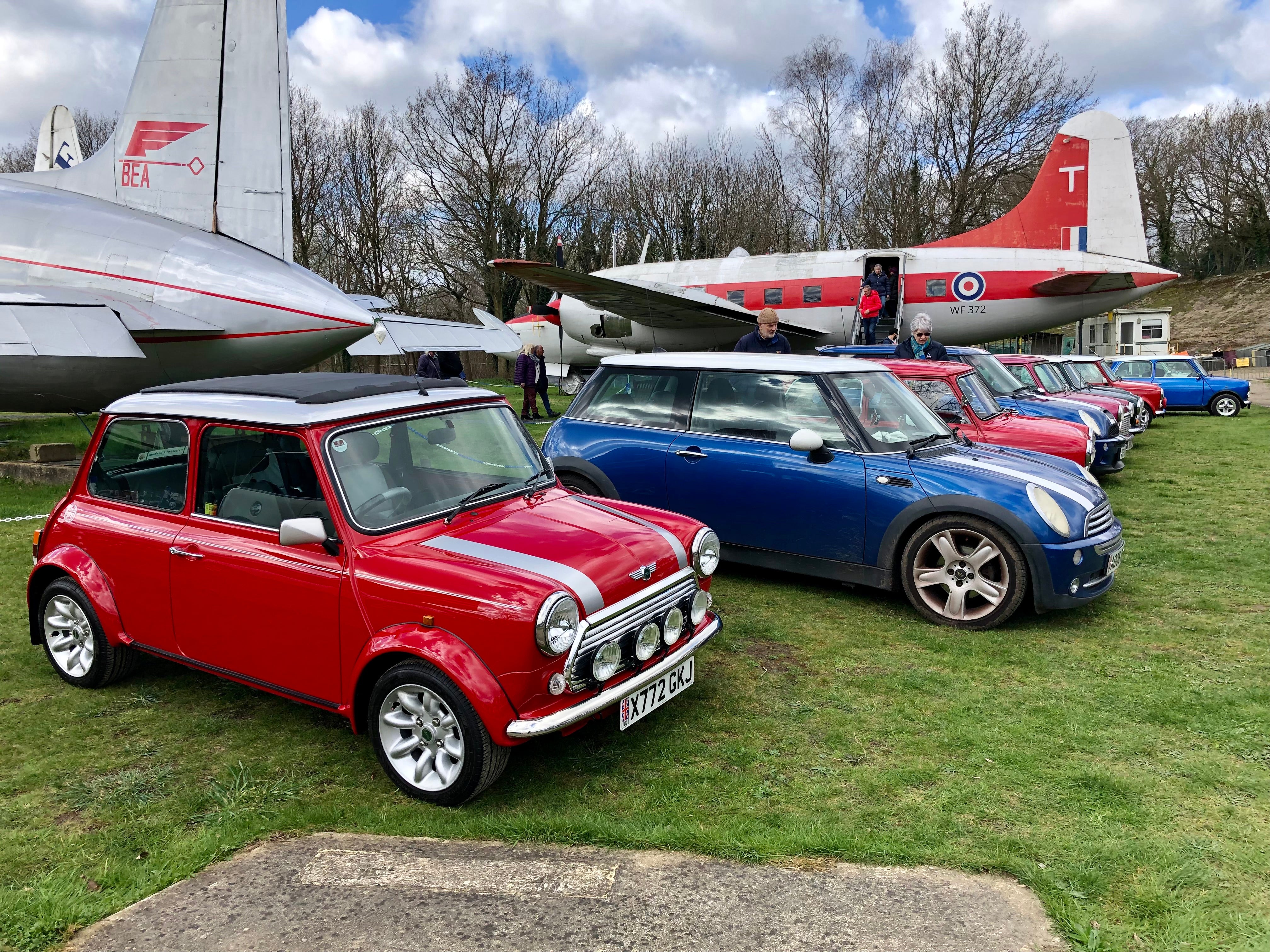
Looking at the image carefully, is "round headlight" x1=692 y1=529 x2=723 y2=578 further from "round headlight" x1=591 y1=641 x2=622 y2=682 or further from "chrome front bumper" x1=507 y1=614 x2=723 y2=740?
"round headlight" x1=591 y1=641 x2=622 y2=682

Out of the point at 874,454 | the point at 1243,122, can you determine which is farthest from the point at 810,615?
the point at 1243,122

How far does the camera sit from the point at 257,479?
4.08 metres

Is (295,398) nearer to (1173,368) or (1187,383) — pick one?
(1187,383)

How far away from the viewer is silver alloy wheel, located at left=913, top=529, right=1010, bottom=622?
569 cm

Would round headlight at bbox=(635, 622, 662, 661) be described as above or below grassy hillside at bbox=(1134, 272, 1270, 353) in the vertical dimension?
below

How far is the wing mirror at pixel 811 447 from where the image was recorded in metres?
5.99

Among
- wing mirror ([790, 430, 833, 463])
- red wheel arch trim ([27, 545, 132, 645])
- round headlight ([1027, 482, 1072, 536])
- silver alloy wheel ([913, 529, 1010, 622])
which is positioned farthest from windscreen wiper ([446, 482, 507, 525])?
round headlight ([1027, 482, 1072, 536])

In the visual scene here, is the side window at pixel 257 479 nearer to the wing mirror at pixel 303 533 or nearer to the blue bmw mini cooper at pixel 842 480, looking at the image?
the wing mirror at pixel 303 533

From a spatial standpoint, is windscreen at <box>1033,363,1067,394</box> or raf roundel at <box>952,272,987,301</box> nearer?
windscreen at <box>1033,363,1067,394</box>

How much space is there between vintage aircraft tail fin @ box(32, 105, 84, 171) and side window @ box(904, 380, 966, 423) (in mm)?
28354

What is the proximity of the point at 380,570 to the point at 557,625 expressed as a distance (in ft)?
2.84

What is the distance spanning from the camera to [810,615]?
6.11 m

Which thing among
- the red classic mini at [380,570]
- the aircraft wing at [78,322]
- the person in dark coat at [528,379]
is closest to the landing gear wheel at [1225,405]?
the person in dark coat at [528,379]

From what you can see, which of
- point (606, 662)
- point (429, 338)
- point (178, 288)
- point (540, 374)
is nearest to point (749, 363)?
point (606, 662)
